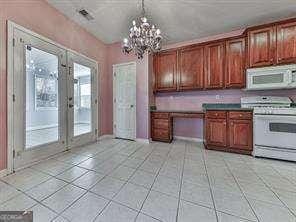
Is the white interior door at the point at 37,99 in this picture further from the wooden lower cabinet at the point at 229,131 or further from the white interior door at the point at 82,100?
the wooden lower cabinet at the point at 229,131

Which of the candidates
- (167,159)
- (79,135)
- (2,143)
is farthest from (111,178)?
(79,135)

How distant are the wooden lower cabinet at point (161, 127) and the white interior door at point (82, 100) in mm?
1656

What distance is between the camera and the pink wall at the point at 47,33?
2361 mm

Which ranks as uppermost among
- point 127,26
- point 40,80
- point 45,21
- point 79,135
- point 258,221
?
point 127,26

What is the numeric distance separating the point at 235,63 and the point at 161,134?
2.57m

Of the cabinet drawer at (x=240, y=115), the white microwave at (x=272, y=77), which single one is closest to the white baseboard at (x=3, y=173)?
the cabinet drawer at (x=240, y=115)

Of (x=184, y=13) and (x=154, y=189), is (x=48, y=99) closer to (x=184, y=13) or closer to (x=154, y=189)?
(x=154, y=189)

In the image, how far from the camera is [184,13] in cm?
338

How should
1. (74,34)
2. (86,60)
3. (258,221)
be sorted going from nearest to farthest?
(258,221) < (74,34) < (86,60)

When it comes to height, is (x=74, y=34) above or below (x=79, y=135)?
above

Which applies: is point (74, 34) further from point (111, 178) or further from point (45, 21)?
point (111, 178)

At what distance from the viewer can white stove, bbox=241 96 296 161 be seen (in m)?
2.98

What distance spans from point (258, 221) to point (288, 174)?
1.53m

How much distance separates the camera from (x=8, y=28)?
242 cm
